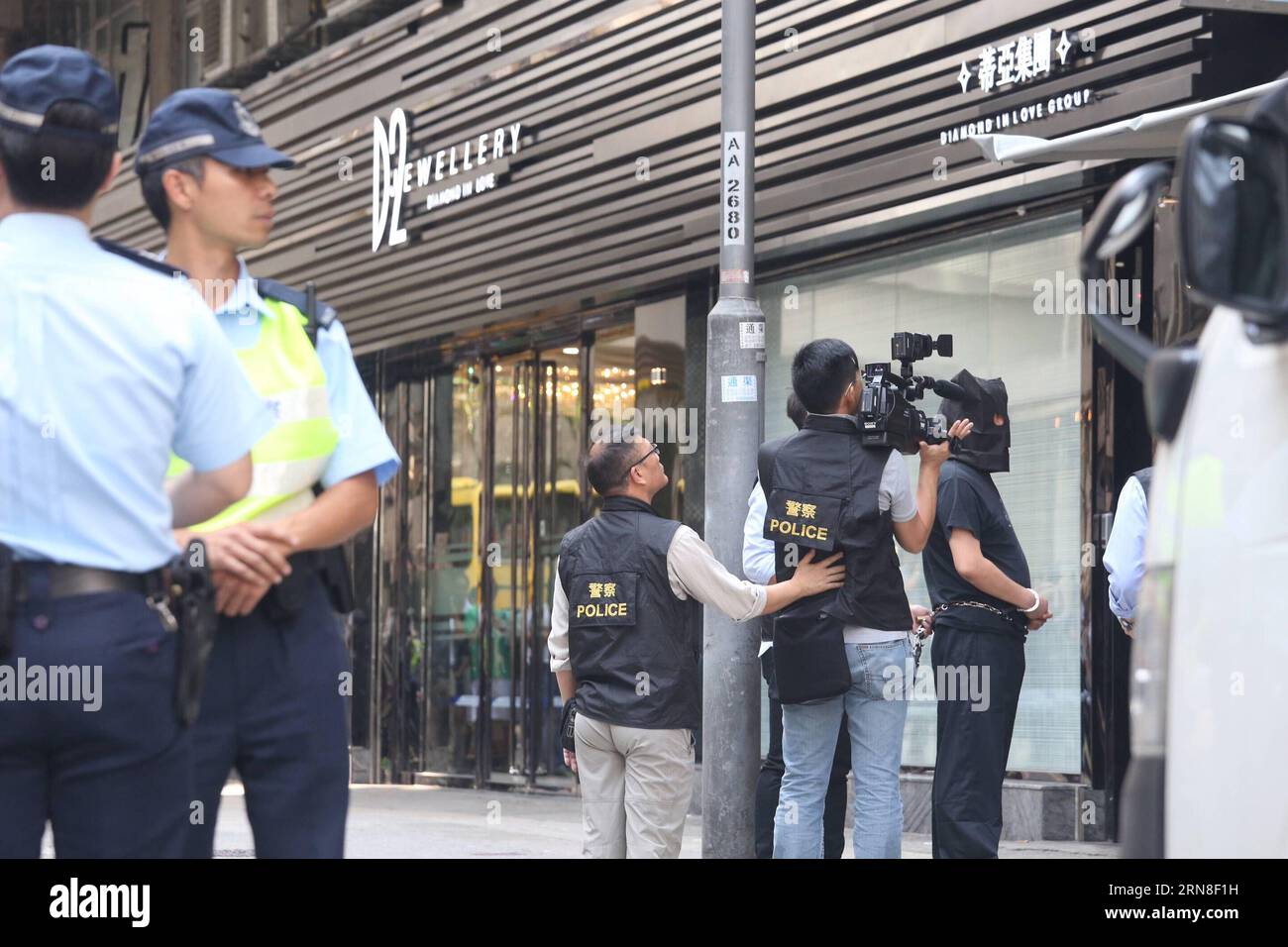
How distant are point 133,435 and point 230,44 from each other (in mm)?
14166

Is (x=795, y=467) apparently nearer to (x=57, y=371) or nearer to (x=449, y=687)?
(x=57, y=371)

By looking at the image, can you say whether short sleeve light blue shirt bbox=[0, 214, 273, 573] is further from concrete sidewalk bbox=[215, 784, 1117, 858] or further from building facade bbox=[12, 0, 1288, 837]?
building facade bbox=[12, 0, 1288, 837]

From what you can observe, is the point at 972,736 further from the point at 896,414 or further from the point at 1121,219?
the point at 1121,219

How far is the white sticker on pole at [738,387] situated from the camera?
7.66 metres

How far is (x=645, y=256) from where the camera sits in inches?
465

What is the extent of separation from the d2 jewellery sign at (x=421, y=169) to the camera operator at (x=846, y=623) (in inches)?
253

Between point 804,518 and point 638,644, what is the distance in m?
0.71

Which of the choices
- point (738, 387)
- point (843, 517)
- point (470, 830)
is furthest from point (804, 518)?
point (470, 830)

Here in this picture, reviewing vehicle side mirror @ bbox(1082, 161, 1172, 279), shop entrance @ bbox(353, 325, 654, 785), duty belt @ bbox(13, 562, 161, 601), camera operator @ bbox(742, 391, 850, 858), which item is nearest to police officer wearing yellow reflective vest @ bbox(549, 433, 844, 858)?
camera operator @ bbox(742, 391, 850, 858)

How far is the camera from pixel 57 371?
10.2 feet

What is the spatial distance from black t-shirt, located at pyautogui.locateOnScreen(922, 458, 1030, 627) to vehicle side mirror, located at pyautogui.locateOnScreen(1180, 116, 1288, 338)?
142 inches

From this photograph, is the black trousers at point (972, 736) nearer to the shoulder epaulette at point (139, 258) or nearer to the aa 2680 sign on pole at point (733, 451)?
the aa 2680 sign on pole at point (733, 451)

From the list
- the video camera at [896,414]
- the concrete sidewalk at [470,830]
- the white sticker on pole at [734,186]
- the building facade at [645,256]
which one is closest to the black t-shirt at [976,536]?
the video camera at [896,414]
